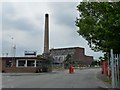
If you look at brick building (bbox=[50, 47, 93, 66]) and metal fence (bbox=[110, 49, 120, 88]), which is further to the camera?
brick building (bbox=[50, 47, 93, 66])

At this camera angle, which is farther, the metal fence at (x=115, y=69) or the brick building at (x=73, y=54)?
the brick building at (x=73, y=54)

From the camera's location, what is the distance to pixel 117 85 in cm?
2470

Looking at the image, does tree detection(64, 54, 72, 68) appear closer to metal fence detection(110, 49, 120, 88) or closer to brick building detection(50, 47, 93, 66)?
brick building detection(50, 47, 93, 66)

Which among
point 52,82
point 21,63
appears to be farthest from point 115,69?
point 21,63

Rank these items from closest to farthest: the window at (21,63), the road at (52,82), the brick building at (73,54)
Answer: the road at (52,82) < the window at (21,63) < the brick building at (73,54)

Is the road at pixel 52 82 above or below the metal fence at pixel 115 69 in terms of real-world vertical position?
below

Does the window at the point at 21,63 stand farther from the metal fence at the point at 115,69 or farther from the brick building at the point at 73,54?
the brick building at the point at 73,54

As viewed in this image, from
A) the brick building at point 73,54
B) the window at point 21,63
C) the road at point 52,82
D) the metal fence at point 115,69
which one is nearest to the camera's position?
the metal fence at point 115,69

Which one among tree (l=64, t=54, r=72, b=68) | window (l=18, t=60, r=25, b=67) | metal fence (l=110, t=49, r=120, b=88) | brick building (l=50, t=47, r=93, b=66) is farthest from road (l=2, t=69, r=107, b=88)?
brick building (l=50, t=47, r=93, b=66)

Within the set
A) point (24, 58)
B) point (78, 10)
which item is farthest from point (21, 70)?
point (78, 10)

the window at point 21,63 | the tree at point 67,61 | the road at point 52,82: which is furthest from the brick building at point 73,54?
the road at point 52,82

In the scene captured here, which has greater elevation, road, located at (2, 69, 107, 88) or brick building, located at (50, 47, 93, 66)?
brick building, located at (50, 47, 93, 66)

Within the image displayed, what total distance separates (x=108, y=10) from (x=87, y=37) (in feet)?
45.5

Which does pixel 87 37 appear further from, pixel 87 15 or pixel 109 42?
pixel 109 42
